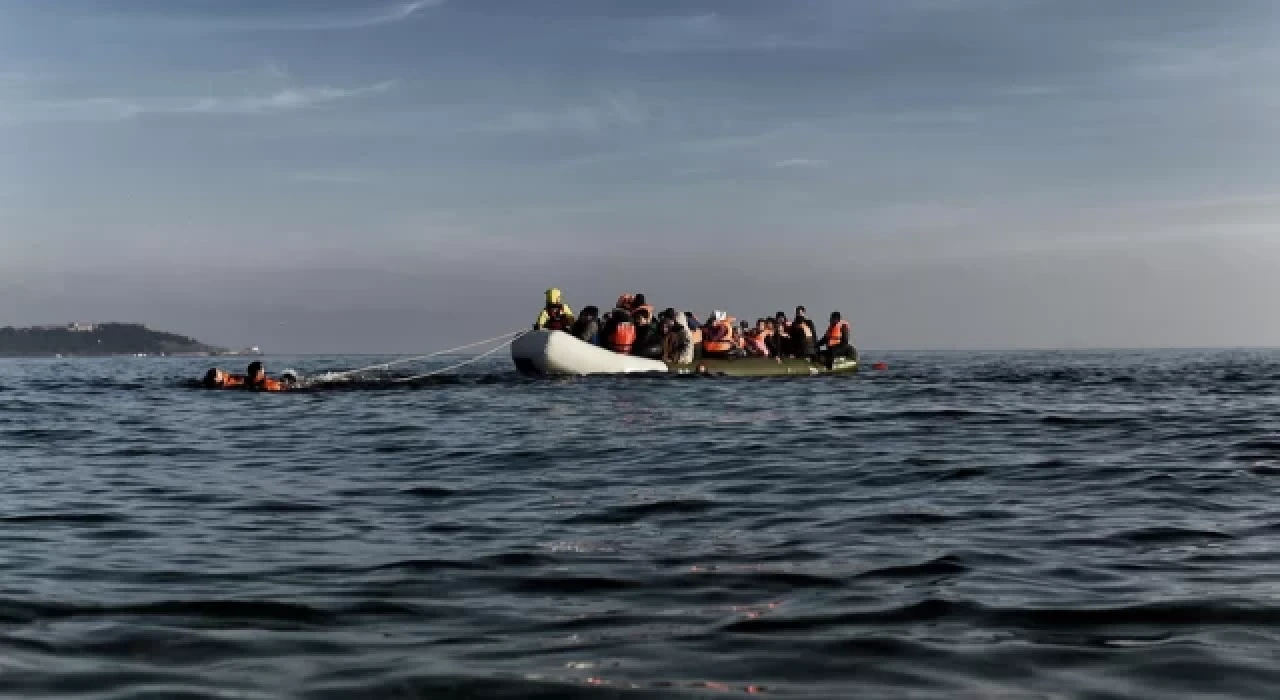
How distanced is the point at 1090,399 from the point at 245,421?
55.5ft

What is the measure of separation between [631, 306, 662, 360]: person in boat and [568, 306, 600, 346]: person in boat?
3.85 ft

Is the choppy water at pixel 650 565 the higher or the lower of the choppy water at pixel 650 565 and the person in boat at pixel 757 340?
the lower

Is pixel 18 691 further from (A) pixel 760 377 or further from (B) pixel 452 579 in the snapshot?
(A) pixel 760 377

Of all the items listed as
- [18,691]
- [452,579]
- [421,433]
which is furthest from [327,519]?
[421,433]

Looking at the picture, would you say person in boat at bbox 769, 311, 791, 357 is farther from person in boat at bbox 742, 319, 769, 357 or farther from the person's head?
the person's head

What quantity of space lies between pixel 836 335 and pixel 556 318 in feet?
31.0

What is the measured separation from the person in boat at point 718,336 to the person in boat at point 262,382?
1187cm

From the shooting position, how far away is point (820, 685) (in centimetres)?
433

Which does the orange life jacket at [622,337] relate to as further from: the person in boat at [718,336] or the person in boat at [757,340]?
the person in boat at [757,340]

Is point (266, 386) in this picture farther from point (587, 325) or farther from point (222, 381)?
point (587, 325)

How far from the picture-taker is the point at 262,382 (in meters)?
28.3

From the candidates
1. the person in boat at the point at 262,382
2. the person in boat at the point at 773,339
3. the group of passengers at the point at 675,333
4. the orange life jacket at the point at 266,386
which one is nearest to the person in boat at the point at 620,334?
the group of passengers at the point at 675,333

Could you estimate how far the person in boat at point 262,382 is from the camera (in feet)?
91.6

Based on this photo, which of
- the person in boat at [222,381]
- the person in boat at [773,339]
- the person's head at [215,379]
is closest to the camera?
the person's head at [215,379]
